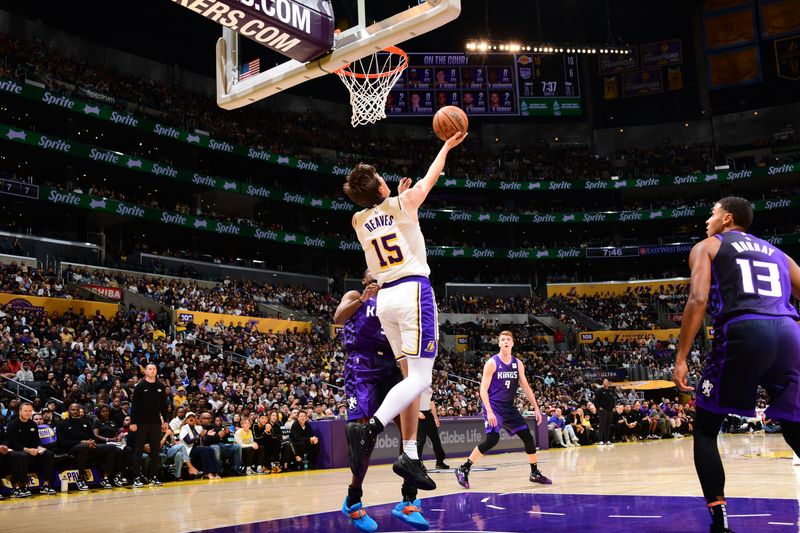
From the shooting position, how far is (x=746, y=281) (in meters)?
4.59

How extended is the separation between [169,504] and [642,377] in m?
30.6

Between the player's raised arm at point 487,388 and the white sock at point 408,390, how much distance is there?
15.2 ft

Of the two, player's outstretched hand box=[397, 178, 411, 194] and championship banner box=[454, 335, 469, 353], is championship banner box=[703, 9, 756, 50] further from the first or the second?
player's outstretched hand box=[397, 178, 411, 194]

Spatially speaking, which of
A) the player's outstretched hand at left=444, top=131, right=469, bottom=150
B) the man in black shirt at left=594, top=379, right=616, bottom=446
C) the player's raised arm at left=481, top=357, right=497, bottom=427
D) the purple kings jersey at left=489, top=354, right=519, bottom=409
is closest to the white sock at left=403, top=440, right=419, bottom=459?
the player's outstretched hand at left=444, top=131, right=469, bottom=150

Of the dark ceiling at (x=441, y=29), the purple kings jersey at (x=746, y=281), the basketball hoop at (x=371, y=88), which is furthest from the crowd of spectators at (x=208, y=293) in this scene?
the purple kings jersey at (x=746, y=281)

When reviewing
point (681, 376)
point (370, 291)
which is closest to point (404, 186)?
point (370, 291)

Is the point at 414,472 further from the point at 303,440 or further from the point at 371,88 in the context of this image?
the point at 371,88

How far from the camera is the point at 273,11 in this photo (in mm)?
7777

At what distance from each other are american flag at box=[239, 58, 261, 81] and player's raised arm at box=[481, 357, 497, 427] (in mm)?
5037

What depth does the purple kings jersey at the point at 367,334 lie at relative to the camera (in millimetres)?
6258

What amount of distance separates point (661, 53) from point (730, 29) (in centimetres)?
444

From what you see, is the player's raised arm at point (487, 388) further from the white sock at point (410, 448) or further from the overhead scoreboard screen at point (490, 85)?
the overhead scoreboard screen at point (490, 85)

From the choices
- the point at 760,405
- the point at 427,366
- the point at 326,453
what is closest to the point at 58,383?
the point at 326,453

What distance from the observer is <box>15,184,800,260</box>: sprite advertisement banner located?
32375mm
